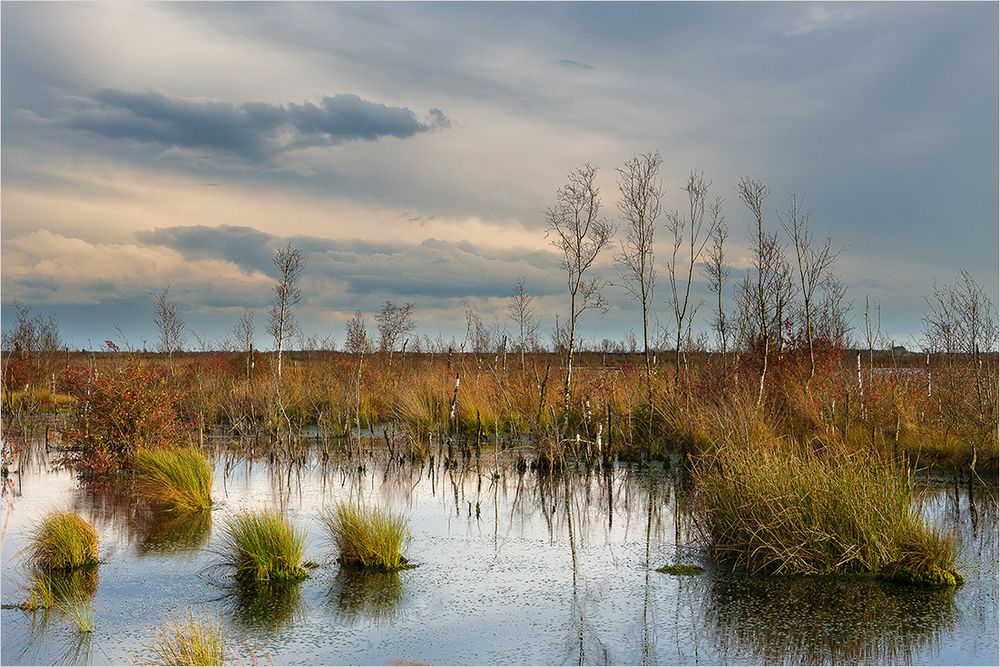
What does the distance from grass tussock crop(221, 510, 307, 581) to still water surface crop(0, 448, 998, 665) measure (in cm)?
30

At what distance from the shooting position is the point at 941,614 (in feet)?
26.8

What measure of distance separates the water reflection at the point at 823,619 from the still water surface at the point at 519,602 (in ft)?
0.08

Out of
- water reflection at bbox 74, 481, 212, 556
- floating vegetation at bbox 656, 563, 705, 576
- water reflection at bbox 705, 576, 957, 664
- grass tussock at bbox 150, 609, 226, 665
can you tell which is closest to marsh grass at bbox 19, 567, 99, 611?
water reflection at bbox 74, 481, 212, 556

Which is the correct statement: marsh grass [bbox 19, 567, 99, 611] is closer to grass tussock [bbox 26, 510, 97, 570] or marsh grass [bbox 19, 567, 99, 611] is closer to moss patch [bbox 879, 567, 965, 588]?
grass tussock [bbox 26, 510, 97, 570]

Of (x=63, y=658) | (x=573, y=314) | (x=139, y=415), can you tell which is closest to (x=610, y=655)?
(x=63, y=658)

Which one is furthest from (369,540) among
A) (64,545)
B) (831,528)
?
(831,528)

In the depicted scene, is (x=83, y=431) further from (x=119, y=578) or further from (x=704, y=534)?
(x=704, y=534)

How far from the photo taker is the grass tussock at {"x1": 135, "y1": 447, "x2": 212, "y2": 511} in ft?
44.4

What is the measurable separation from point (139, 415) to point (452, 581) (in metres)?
10.1

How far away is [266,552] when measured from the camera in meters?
9.52

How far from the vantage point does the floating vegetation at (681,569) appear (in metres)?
9.65

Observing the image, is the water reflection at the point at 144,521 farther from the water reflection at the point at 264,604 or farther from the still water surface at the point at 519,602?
the water reflection at the point at 264,604

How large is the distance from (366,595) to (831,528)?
195 inches

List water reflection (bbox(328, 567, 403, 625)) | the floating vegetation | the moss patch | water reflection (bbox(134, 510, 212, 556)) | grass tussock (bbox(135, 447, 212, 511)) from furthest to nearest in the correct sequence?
grass tussock (bbox(135, 447, 212, 511))
water reflection (bbox(134, 510, 212, 556))
the floating vegetation
the moss patch
water reflection (bbox(328, 567, 403, 625))
